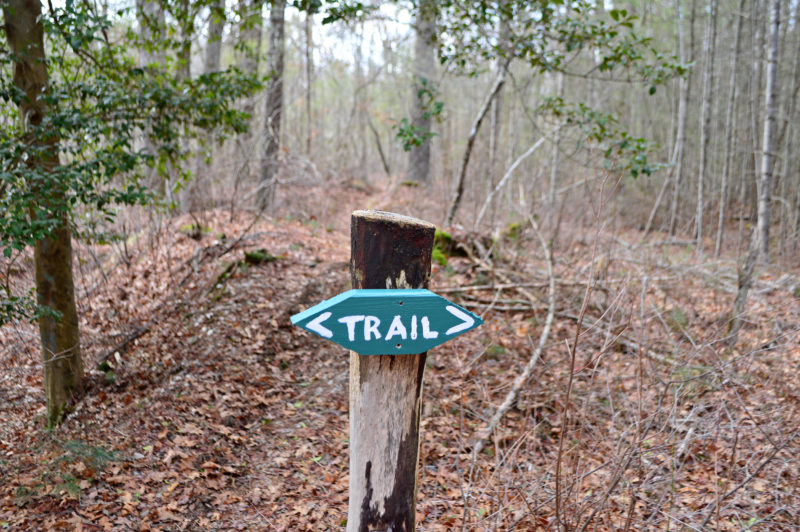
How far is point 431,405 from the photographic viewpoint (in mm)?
5039

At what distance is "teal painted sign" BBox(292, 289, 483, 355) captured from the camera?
1675mm

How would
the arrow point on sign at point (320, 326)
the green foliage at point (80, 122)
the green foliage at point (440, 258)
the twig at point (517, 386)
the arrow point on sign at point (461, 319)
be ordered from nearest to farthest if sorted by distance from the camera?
1. the arrow point on sign at point (320, 326)
2. the arrow point on sign at point (461, 319)
3. the green foliage at point (80, 122)
4. the twig at point (517, 386)
5. the green foliage at point (440, 258)

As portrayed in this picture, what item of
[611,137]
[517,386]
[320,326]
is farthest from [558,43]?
[320,326]

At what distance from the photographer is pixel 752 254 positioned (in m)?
5.14

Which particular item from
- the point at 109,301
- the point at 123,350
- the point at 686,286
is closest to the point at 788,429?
the point at 686,286

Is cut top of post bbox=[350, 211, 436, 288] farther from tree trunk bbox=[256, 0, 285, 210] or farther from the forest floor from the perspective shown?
tree trunk bbox=[256, 0, 285, 210]

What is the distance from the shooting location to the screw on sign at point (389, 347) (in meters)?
1.73

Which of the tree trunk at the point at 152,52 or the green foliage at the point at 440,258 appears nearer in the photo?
the tree trunk at the point at 152,52

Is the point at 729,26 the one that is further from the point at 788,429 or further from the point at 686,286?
the point at 788,429

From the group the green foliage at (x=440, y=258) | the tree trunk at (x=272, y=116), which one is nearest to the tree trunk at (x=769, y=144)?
the green foliage at (x=440, y=258)

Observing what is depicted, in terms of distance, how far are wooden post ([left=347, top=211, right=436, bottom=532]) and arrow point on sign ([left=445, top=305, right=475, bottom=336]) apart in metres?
0.18

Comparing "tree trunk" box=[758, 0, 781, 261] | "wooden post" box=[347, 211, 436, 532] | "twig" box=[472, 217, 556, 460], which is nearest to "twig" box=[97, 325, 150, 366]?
"twig" box=[472, 217, 556, 460]

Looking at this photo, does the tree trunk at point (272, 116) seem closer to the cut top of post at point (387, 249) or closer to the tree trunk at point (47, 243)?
the tree trunk at point (47, 243)

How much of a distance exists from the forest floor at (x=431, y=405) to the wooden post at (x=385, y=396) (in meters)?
Result: 0.72
